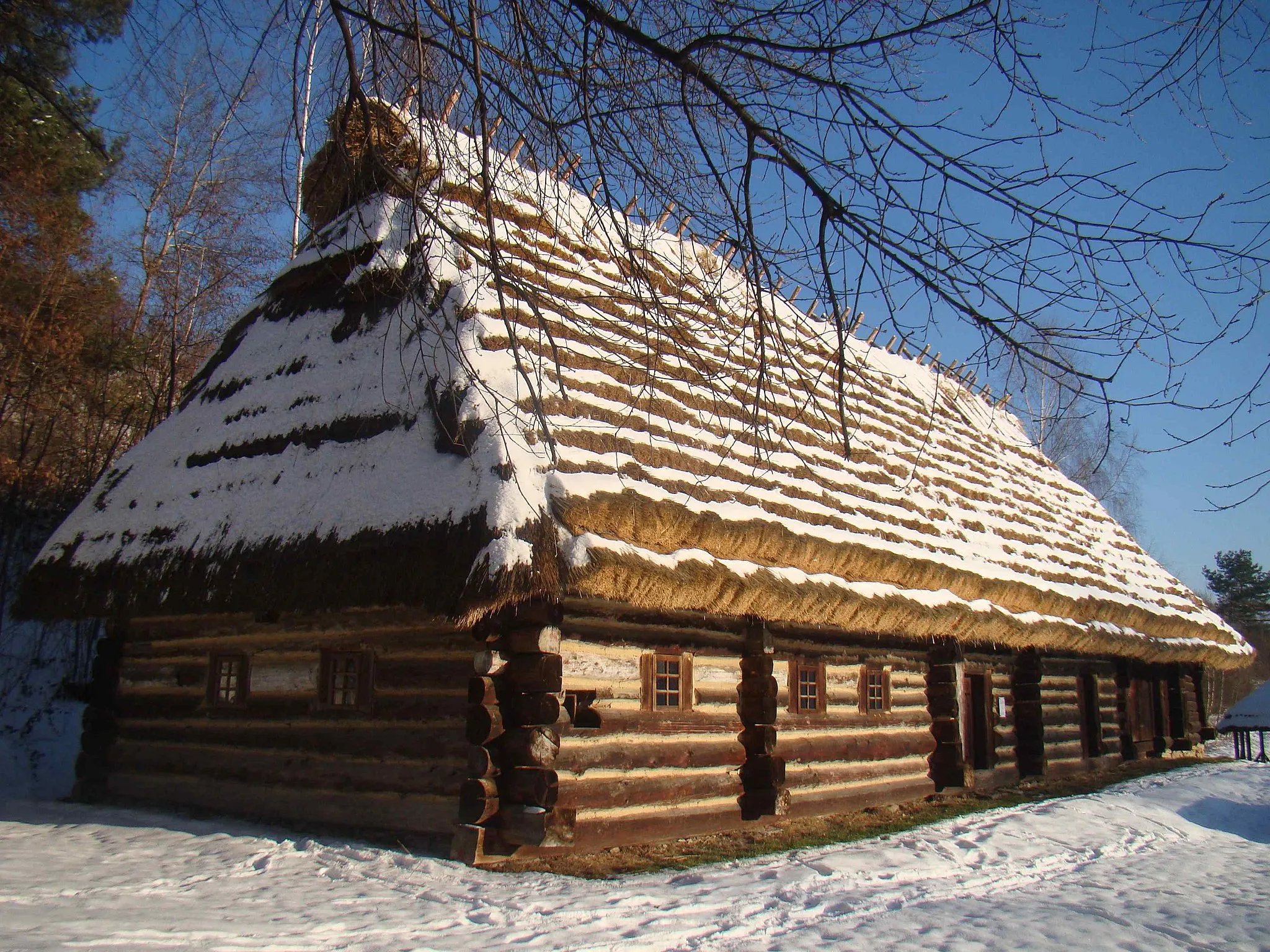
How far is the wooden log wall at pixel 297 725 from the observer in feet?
25.1

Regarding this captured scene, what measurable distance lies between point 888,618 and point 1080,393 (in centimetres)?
598

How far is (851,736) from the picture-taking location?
1093 cm

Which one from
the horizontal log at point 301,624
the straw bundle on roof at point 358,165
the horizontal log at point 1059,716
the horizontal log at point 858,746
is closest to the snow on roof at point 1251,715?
the horizontal log at point 1059,716

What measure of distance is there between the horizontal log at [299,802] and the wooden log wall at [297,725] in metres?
0.01

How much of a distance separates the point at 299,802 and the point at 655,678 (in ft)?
10.9

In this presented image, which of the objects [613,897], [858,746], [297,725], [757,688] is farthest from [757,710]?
[297,725]

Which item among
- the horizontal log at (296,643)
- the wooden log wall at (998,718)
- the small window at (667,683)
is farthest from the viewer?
the wooden log wall at (998,718)

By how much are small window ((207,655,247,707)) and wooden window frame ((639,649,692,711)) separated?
4010 millimetres

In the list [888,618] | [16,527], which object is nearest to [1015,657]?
[888,618]

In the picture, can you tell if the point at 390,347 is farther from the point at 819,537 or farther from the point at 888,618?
the point at 888,618

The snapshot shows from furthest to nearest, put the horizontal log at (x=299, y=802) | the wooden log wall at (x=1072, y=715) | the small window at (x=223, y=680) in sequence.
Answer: the wooden log wall at (x=1072, y=715)
the small window at (x=223, y=680)
the horizontal log at (x=299, y=802)

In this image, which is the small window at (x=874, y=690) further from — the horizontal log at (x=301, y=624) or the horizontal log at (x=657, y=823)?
the horizontal log at (x=301, y=624)

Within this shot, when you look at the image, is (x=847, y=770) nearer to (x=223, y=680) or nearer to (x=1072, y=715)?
(x=223, y=680)

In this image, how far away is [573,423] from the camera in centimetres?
791
